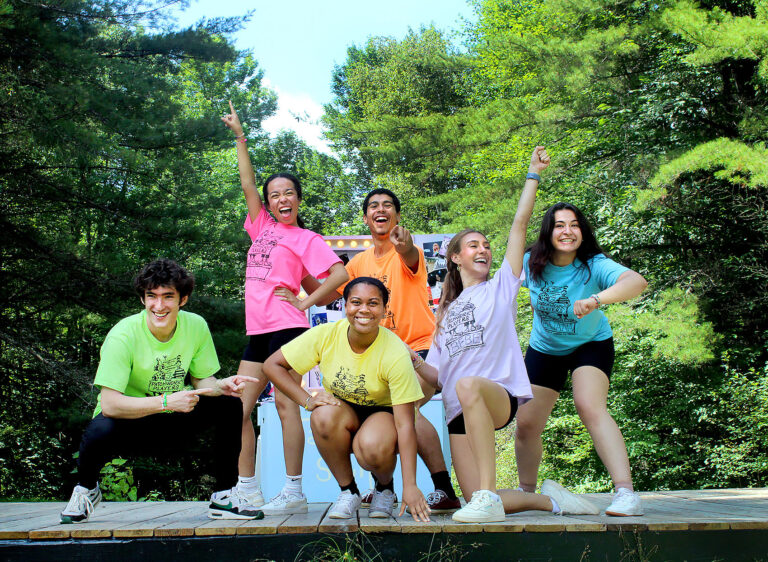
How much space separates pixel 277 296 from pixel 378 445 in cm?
108

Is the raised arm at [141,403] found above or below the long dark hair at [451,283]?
below

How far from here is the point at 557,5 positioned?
11562mm

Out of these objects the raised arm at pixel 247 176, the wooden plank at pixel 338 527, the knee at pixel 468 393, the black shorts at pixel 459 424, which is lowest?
the wooden plank at pixel 338 527

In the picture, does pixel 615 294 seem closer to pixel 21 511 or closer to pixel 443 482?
pixel 443 482

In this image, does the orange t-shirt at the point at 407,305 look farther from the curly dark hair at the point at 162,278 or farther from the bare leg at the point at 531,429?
the curly dark hair at the point at 162,278

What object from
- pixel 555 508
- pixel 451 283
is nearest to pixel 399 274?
pixel 451 283

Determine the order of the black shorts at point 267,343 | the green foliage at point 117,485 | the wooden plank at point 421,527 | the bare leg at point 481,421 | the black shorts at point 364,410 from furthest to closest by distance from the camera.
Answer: the green foliage at point 117,485 → the black shorts at point 267,343 → the black shorts at point 364,410 → the bare leg at point 481,421 → the wooden plank at point 421,527

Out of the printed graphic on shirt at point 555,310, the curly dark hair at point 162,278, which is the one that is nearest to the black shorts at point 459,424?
the printed graphic on shirt at point 555,310

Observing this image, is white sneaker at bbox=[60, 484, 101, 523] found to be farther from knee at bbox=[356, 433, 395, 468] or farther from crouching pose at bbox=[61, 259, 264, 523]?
knee at bbox=[356, 433, 395, 468]

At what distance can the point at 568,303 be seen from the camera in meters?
3.35

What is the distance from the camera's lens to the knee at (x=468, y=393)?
9.40 ft

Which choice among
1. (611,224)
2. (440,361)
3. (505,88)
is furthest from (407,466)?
(505,88)

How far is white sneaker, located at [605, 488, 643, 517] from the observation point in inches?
118

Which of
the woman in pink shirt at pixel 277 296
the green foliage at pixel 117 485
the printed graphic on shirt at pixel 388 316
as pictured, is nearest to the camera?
the woman in pink shirt at pixel 277 296
